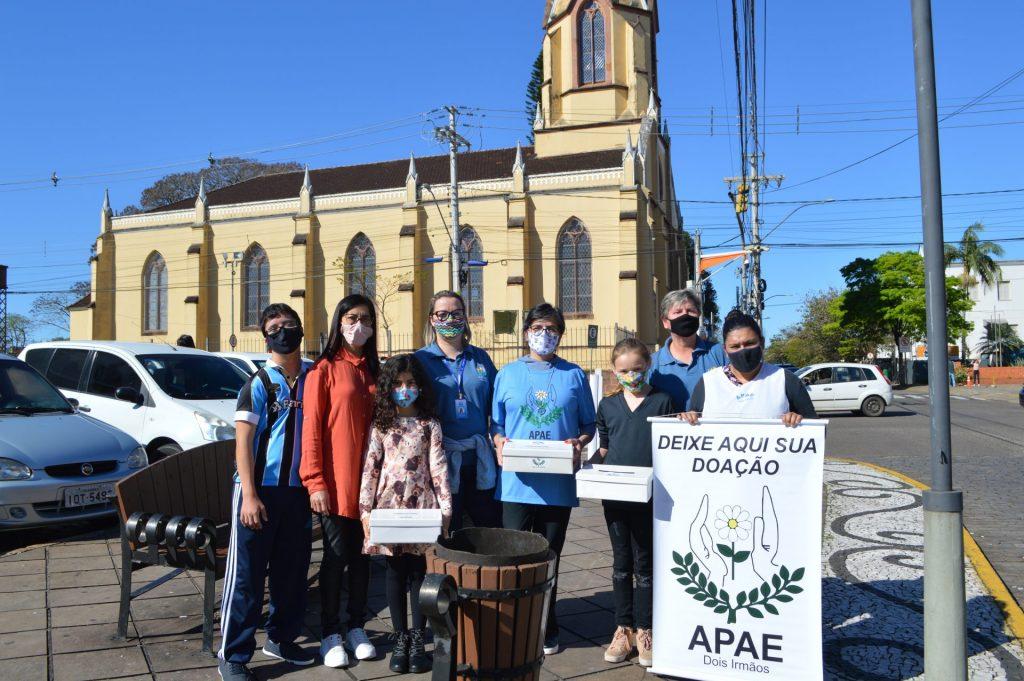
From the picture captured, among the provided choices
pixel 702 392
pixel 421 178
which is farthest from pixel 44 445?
pixel 421 178

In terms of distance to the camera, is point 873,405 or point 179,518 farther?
point 873,405

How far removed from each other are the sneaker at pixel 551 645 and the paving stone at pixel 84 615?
2.78m

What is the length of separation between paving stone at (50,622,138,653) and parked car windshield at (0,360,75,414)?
375 cm

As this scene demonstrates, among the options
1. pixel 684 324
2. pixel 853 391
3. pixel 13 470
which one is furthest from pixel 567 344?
pixel 684 324

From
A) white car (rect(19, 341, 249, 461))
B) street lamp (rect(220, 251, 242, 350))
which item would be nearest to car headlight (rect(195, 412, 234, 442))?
white car (rect(19, 341, 249, 461))

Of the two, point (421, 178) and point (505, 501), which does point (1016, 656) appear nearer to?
point (505, 501)

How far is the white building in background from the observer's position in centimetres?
8062

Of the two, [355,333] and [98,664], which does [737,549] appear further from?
[98,664]

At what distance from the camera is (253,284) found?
4509 cm

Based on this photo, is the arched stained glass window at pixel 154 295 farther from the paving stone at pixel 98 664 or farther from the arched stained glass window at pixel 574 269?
the paving stone at pixel 98 664

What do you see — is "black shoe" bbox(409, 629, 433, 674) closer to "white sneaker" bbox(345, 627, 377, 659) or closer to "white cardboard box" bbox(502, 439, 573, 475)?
"white sneaker" bbox(345, 627, 377, 659)

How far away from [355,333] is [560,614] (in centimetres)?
237

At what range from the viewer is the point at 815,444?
3924mm

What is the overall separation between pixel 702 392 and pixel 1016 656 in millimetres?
2380
